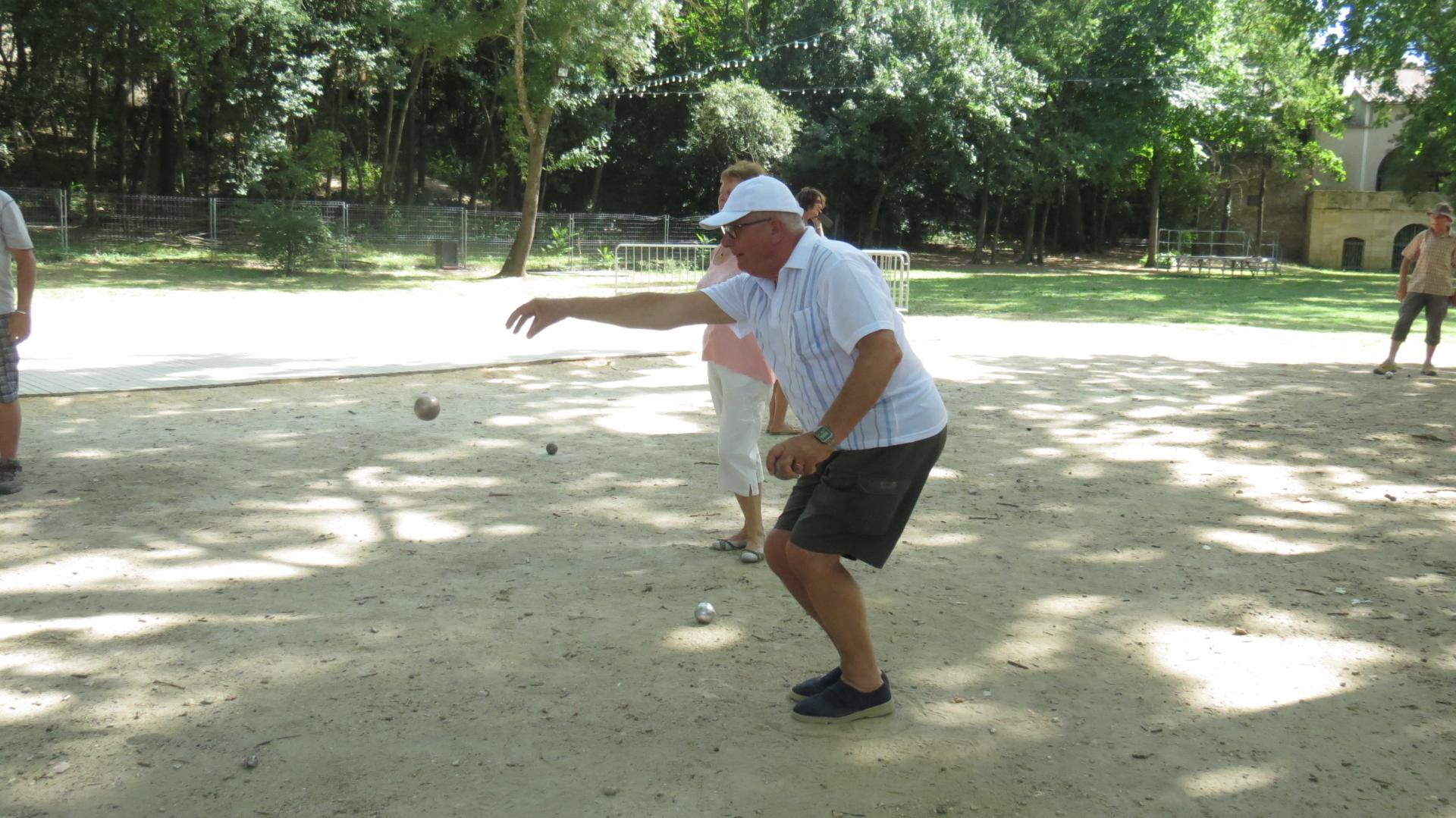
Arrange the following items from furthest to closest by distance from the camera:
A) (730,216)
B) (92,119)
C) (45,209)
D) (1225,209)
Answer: (1225,209), (92,119), (45,209), (730,216)

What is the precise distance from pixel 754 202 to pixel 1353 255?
5568 cm

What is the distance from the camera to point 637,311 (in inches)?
168

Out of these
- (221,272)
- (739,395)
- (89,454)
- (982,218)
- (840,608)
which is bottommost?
(89,454)

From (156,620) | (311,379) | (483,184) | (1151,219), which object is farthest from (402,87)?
(156,620)

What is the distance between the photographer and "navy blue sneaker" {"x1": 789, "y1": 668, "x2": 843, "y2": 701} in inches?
166

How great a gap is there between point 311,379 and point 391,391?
896mm

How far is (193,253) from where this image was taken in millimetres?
30141

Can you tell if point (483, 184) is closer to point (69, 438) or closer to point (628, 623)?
point (69, 438)

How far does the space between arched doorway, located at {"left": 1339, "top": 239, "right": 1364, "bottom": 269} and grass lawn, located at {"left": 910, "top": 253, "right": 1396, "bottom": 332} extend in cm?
913

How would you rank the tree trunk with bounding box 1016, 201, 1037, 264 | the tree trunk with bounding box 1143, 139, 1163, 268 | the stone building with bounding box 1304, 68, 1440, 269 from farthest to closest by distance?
the stone building with bounding box 1304, 68, 1440, 269
the tree trunk with bounding box 1016, 201, 1037, 264
the tree trunk with bounding box 1143, 139, 1163, 268

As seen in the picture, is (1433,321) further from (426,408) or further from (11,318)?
(11,318)

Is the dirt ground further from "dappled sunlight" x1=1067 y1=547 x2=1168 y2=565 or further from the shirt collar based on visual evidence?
the shirt collar

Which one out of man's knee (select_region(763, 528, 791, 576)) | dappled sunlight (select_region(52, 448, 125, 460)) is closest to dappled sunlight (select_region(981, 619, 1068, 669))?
man's knee (select_region(763, 528, 791, 576))

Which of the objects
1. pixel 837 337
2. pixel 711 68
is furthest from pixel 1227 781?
pixel 711 68
